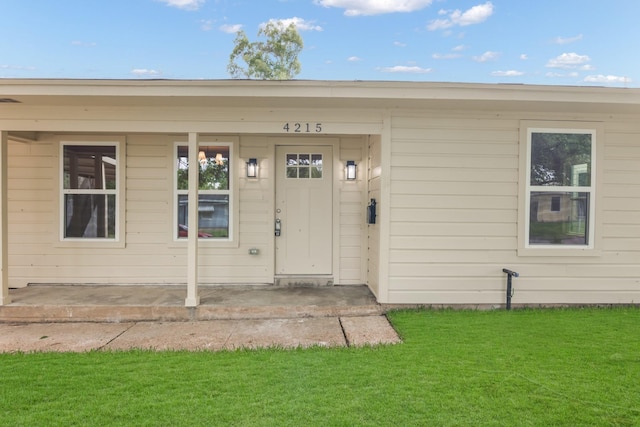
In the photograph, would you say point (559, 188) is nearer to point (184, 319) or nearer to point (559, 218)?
point (559, 218)

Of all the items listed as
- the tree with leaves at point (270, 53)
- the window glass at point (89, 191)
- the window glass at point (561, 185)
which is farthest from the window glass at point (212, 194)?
the tree with leaves at point (270, 53)

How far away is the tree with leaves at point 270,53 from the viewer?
18.9 meters

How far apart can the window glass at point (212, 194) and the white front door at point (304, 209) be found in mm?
710

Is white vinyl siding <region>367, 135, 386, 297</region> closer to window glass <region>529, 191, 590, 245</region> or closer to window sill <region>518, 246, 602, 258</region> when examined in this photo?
window sill <region>518, 246, 602, 258</region>

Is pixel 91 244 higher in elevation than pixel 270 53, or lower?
lower

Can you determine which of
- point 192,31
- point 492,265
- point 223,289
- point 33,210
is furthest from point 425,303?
point 192,31

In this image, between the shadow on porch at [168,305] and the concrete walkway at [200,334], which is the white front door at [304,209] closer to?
the shadow on porch at [168,305]

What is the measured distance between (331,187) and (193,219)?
1946mm

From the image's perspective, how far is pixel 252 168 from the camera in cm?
503

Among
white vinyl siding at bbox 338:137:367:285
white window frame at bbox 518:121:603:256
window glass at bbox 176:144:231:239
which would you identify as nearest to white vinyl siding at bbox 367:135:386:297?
white vinyl siding at bbox 338:137:367:285

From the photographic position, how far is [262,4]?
61.4 ft

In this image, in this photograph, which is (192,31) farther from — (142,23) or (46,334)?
(46,334)

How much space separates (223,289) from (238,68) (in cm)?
1699

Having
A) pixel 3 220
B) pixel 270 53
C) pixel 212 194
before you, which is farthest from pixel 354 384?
pixel 270 53
